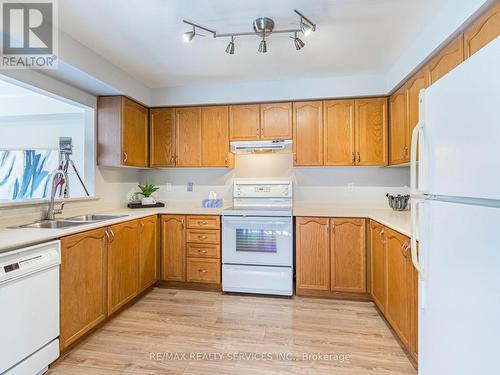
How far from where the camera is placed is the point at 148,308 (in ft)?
8.69

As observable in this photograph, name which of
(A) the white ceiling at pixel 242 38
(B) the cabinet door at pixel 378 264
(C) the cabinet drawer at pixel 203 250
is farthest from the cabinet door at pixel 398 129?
(C) the cabinet drawer at pixel 203 250

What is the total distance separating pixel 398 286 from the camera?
2.00 meters

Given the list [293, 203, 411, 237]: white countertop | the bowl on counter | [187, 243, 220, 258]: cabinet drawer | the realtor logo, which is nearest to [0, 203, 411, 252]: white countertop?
[293, 203, 411, 237]: white countertop

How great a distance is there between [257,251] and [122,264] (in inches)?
51.1

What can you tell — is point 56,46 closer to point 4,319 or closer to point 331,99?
point 4,319

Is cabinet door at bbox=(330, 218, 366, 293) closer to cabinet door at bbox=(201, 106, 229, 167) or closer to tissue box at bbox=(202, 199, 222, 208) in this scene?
tissue box at bbox=(202, 199, 222, 208)

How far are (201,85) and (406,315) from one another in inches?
119

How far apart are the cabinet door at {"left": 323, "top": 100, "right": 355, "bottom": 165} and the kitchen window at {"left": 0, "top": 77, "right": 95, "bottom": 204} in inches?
101

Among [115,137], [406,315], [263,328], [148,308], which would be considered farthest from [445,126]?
[115,137]

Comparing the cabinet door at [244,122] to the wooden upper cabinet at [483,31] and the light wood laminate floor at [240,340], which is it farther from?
the wooden upper cabinet at [483,31]

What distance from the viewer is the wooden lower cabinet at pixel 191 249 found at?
3.05 m

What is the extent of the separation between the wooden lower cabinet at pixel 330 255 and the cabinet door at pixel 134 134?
6.46ft

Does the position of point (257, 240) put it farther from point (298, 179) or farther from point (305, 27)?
point (305, 27)

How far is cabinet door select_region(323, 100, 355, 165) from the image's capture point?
10.3 ft
